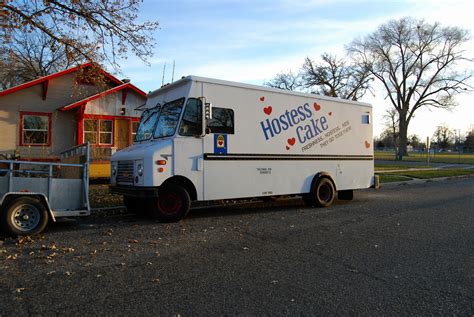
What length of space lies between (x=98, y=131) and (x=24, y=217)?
12.5m

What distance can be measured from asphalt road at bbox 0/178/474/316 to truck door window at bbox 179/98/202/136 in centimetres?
197

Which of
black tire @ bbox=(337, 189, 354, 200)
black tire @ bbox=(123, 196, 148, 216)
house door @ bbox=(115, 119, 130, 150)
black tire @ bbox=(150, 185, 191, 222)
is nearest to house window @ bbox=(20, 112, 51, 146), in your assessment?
house door @ bbox=(115, 119, 130, 150)

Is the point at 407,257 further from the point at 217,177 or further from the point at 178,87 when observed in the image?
the point at 178,87

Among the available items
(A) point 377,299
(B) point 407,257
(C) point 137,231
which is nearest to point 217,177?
(C) point 137,231

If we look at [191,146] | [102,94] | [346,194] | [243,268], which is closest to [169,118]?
[191,146]

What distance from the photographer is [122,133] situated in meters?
19.1

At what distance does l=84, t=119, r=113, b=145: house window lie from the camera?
720 inches

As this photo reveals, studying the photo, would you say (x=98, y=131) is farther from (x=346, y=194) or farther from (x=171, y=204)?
A: (x=346, y=194)

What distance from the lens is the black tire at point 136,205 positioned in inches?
356

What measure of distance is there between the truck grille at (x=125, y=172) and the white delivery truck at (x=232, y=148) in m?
0.02

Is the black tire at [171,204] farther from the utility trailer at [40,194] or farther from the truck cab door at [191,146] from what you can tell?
the utility trailer at [40,194]

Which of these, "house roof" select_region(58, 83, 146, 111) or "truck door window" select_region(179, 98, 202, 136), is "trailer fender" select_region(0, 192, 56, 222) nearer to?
"truck door window" select_region(179, 98, 202, 136)

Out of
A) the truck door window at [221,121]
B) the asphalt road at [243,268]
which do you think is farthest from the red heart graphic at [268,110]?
the asphalt road at [243,268]

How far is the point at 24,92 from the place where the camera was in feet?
58.5
